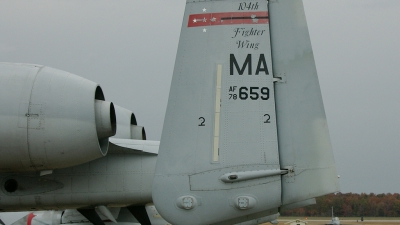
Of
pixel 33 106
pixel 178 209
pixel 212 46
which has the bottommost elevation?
pixel 178 209

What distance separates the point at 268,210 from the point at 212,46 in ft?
7.07

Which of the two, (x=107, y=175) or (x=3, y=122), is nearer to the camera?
(x=3, y=122)

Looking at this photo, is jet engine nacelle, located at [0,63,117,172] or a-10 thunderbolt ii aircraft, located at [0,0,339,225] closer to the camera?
a-10 thunderbolt ii aircraft, located at [0,0,339,225]

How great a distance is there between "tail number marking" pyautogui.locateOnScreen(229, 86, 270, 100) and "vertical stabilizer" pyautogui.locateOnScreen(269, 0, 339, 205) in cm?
17

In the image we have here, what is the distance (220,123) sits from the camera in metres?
7.08

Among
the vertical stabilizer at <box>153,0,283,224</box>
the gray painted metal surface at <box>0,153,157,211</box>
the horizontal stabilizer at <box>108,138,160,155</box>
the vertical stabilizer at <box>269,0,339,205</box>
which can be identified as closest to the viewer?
the vertical stabilizer at <box>153,0,283,224</box>

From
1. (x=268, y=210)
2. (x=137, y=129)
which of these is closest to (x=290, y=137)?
(x=268, y=210)

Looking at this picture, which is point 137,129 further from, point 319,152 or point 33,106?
point 319,152

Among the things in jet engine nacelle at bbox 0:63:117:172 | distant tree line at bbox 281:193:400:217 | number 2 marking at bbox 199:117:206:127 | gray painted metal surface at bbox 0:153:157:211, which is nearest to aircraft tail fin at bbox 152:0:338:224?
number 2 marking at bbox 199:117:206:127

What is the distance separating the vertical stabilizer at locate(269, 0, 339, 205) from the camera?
7.02 m

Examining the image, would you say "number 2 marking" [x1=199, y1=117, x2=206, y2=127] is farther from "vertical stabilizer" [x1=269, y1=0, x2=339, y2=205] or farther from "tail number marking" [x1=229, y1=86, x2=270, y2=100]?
"vertical stabilizer" [x1=269, y1=0, x2=339, y2=205]

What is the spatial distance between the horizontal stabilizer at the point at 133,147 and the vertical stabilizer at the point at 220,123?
1855mm

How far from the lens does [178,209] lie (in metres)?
6.93

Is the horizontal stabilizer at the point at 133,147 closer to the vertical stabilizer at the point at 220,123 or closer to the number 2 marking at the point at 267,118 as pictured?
the vertical stabilizer at the point at 220,123
